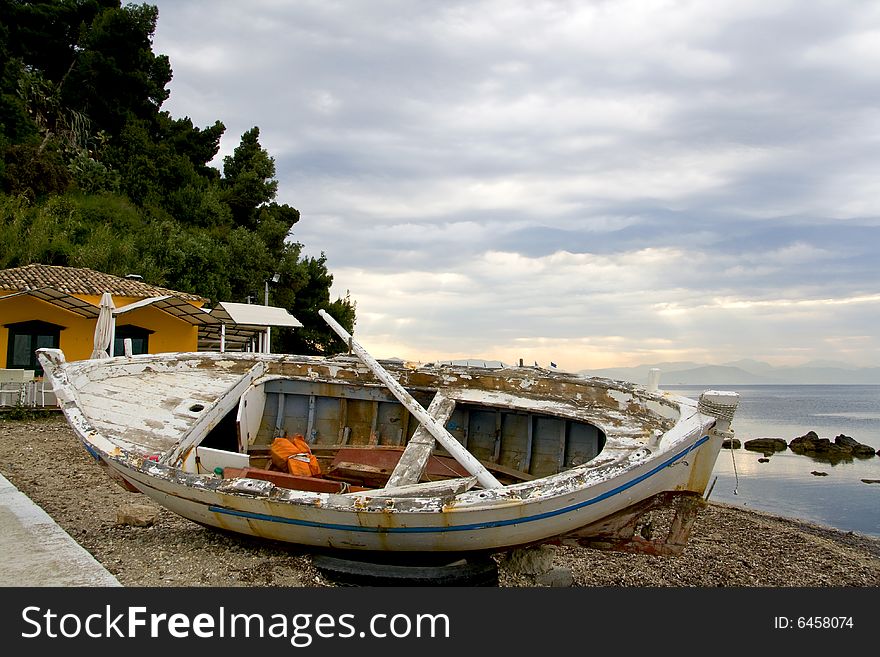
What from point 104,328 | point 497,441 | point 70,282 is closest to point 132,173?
point 70,282

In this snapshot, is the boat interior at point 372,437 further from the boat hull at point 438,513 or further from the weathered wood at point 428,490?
the boat hull at point 438,513

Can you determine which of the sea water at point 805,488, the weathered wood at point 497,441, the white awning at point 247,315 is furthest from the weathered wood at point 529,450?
the white awning at point 247,315

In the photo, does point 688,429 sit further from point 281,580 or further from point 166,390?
point 166,390

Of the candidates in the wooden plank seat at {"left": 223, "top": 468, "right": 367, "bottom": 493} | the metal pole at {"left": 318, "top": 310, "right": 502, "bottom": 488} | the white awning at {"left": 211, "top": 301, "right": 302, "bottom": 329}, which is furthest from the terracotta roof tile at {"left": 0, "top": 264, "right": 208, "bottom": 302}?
the wooden plank seat at {"left": 223, "top": 468, "right": 367, "bottom": 493}

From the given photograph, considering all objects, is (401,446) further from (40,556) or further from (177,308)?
(177,308)

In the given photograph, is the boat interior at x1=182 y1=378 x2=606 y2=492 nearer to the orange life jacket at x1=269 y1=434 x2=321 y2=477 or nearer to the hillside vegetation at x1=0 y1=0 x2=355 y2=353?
the orange life jacket at x1=269 y1=434 x2=321 y2=477

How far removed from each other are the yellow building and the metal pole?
11.7m

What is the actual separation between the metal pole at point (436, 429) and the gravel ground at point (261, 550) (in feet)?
4.15

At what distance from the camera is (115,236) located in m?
31.0

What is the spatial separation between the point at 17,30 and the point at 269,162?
57.3 ft

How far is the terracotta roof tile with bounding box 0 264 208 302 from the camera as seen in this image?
705 inches

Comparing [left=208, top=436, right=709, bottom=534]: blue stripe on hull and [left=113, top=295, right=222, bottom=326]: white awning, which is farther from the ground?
[left=113, top=295, right=222, bottom=326]: white awning

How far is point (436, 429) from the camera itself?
6465mm

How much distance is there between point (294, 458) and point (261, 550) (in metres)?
1.07
